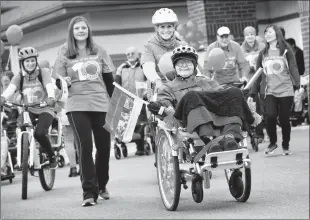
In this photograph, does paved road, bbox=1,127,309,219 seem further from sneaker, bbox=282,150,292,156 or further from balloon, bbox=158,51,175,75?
balloon, bbox=158,51,175,75

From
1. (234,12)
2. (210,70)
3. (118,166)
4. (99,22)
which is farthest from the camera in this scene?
(99,22)

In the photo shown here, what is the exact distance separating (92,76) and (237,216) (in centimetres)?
268

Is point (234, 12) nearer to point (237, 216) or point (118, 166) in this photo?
point (118, 166)

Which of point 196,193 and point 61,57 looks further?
point 61,57

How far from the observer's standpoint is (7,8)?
101 feet

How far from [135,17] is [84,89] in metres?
15.2

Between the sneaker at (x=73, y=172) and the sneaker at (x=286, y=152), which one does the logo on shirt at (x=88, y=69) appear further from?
the sneaker at (x=286, y=152)

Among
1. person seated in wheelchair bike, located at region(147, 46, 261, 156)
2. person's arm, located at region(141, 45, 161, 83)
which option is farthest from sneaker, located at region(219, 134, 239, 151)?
person's arm, located at region(141, 45, 161, 83)

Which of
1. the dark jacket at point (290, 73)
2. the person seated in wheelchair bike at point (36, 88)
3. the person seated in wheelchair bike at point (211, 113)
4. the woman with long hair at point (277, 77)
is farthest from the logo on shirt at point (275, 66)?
the person seated in wheelchair bike at point (211, 113)

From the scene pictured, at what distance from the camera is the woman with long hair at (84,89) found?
1012 cm

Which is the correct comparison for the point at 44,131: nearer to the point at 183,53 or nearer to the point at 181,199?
the point at 181,199

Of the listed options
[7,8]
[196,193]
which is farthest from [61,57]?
[7,8]

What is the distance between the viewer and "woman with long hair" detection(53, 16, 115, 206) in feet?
33.2

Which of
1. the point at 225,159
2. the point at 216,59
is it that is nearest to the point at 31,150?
the point at 216,59
